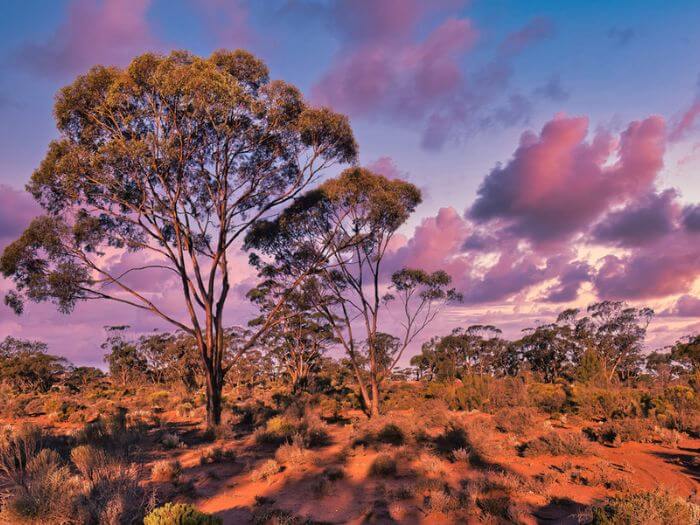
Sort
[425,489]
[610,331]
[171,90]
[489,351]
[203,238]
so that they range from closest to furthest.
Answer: [425,489] < [171,90] < [203,238] < [610,331] < [489,351]

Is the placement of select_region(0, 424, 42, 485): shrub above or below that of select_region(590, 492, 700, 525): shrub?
above

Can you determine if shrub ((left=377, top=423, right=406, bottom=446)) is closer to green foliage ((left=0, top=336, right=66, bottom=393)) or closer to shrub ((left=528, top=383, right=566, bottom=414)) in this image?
shrub ((left=528, top=383, right=566, bottom=414))

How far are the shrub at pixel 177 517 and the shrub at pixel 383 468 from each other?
5426 millimetres

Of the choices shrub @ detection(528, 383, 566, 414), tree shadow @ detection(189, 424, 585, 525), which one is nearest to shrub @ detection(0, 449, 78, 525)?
tree shadow @ detection(189, 424, 585, 525)

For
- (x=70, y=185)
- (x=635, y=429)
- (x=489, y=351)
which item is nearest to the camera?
(x=635, y=429)

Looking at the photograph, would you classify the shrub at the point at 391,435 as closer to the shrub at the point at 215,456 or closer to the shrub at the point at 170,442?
the shrub at the point at 215,456

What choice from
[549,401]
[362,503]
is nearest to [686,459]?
[362,503]

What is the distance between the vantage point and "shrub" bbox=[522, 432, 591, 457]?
1224 centimetres

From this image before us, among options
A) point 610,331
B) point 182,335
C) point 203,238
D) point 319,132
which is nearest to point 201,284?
point 203,238

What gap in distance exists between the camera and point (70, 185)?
1712cm

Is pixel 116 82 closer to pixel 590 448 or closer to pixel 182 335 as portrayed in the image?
pixel 590 448

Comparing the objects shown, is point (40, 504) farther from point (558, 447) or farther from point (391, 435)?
point (558, 447)

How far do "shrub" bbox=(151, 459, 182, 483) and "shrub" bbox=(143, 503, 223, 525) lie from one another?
13.9 feet

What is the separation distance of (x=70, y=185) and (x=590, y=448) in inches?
781
